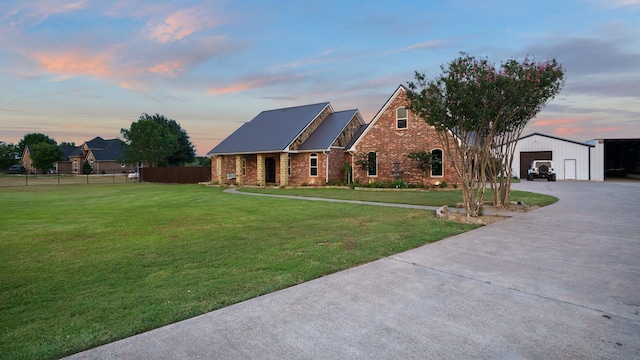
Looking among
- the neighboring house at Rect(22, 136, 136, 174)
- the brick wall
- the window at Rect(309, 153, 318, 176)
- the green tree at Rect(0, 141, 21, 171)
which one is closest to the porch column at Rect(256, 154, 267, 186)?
the window at Rect(309, 153, 318, 176)

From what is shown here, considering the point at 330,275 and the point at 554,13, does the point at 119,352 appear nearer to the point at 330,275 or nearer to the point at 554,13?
the point at 330,275

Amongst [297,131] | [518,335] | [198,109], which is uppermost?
[198,109]

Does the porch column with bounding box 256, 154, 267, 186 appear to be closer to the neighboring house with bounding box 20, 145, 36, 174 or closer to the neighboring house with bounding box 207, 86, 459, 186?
the neighboring house with bounding box 207, 86, 459, 186

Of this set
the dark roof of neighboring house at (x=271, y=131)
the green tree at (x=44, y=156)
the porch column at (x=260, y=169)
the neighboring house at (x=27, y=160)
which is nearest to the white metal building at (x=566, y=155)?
the dark roof of neighboring house at (x=271, y=131)

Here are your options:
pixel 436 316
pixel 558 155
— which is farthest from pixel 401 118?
pixel 436 316

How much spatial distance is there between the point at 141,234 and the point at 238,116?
2754 centimetres

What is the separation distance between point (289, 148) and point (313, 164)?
211cm

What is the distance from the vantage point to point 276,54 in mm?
18219

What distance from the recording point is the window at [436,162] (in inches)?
865

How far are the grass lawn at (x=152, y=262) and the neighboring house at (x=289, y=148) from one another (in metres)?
14.5

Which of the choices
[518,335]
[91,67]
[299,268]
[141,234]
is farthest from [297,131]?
[518,335]

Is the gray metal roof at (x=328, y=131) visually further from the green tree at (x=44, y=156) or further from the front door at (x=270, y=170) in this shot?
the green tree at (x=44, y=156)

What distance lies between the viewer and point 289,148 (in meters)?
25.5

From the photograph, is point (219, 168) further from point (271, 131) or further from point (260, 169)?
point (271, 131)
